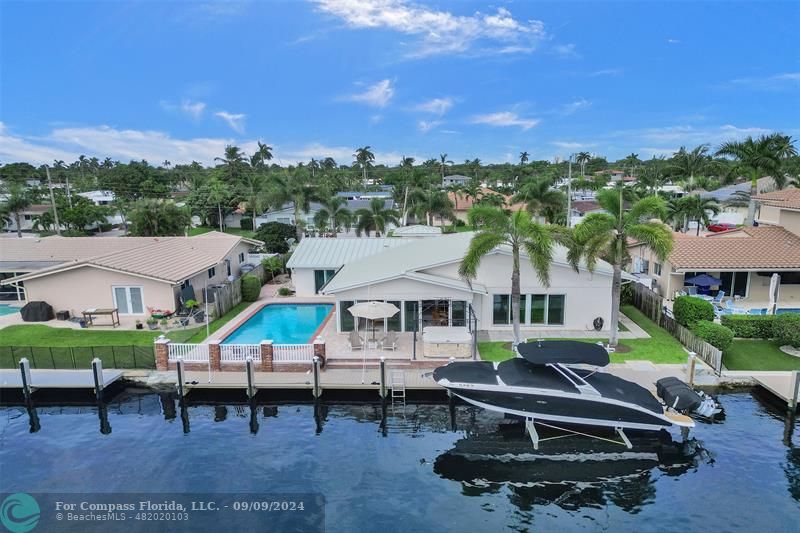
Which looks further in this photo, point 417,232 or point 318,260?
point 417,232

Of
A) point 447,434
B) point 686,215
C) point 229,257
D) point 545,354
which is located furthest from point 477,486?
point 686,215

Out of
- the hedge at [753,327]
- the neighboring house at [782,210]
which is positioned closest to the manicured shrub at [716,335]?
the hedge at [753,327]

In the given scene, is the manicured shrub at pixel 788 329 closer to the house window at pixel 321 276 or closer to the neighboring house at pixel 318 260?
the neighboring house at pixel 318 260

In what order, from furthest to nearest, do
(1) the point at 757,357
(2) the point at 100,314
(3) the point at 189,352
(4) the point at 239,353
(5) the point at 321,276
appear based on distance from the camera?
1. (5) the point at 321,276
2. (2) the point at 100,314
3. (1) the point at 757,357
4. (3) the point at 189,352
5. (4) the point at 239,353

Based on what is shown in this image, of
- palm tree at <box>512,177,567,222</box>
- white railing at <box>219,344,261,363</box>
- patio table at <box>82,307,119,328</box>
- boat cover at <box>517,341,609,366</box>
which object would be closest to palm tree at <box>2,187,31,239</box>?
patio table at <box>82,307,119,328</box>

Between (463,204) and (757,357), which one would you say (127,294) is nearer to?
(757,357)

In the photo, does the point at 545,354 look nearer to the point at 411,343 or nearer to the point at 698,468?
the point at 698,468

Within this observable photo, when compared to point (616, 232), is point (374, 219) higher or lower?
lower

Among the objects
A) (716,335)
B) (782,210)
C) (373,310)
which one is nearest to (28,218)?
(373,310)
